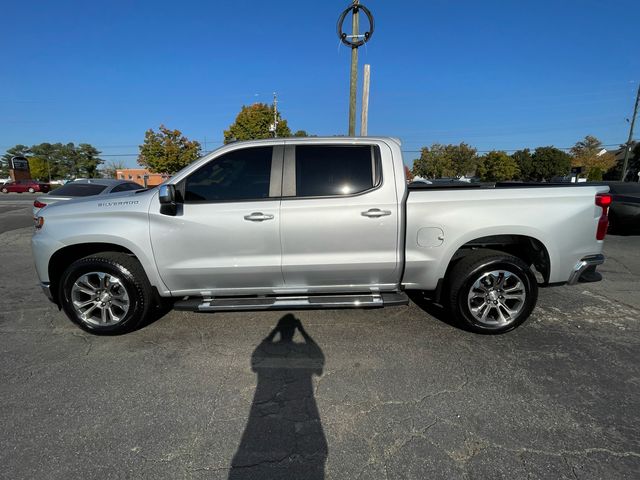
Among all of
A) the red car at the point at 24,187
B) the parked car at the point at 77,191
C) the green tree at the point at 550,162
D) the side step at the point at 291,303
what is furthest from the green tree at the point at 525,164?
the red car at the point at 24,187

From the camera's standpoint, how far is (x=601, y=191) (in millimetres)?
3463

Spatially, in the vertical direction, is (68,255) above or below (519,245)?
below

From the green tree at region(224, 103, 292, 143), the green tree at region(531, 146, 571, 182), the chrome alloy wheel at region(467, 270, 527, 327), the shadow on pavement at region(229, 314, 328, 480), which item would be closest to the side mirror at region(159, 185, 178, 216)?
the shadow on pavement at region(229, 314, 328, 480)

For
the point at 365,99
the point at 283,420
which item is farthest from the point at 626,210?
the point at 283,420

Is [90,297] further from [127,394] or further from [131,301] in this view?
[127,394]

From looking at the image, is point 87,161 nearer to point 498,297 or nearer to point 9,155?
point 9,155

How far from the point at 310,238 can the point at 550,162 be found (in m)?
66.6

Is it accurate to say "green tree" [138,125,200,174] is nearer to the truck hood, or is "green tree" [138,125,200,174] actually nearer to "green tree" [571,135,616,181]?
the truck hood

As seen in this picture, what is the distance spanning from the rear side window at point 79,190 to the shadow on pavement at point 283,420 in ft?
26.7

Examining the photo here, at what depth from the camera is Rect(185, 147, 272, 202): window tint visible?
3434 mm

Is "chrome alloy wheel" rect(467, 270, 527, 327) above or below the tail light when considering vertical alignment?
below

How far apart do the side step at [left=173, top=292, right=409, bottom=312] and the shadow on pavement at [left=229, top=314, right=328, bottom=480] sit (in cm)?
41

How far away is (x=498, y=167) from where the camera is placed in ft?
186

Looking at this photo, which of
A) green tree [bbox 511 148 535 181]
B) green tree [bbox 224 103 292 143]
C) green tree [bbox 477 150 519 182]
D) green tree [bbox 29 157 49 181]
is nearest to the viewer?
green tree [bbox 224 103 292 143]
